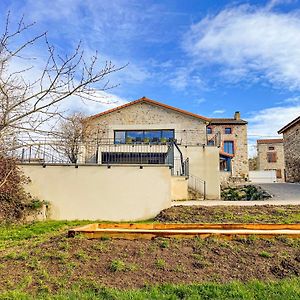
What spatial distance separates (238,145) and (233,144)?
1.97 feet

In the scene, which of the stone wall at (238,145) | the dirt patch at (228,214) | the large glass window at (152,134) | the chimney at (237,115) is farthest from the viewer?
the chimney at (237,115)

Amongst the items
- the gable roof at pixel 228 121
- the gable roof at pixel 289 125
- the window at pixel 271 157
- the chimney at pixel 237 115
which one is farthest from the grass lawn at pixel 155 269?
the window at pixel 271 157

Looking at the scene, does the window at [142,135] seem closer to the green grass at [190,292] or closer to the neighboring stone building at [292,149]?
the neighboring stone building at [292,149]

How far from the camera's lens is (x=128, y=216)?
10.4 m

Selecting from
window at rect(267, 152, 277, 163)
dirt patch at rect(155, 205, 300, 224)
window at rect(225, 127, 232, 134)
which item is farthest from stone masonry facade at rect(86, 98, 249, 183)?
window at rect(267, 152, 277, 163)

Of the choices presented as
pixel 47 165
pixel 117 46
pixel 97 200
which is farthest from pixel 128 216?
pixel 117 46

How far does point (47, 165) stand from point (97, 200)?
6.91 feet

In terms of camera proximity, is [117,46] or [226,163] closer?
[117,46]

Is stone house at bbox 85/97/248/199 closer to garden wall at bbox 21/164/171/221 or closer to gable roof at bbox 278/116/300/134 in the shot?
garden wall at bbox 21/164/171/221

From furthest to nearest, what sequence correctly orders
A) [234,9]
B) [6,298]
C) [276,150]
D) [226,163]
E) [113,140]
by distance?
1. [276,150]
2. [226,163]
3. [113,140]
4. [234,9]
5. [6,298]

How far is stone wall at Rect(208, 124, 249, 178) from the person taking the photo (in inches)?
1365

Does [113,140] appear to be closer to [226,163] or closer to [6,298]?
[226,163]

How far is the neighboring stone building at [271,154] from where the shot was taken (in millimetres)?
46375

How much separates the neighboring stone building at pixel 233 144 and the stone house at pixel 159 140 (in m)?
11.9
